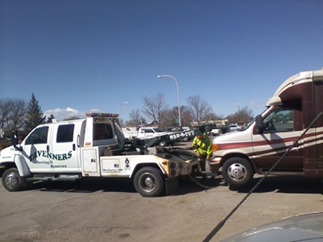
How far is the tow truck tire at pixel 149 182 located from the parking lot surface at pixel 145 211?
213mm

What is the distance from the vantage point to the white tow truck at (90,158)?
33.3 feet

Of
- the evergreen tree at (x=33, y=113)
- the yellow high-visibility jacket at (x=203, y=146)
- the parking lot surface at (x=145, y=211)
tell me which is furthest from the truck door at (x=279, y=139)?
the evergreen tree at (x=33, y=113)

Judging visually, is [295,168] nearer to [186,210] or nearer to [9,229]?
[186,210]

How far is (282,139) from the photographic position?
31.2 ft

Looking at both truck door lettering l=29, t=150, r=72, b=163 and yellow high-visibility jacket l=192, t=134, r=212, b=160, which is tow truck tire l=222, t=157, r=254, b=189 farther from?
truck door lettering l=29, t=150, r=72, b=163

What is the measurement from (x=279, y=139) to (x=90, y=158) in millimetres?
5154

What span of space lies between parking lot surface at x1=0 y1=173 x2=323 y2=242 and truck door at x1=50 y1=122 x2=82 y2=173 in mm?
804

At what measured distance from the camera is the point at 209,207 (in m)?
8.56

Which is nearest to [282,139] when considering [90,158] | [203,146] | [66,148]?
[203,146]

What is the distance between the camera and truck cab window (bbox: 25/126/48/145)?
11.9 metres

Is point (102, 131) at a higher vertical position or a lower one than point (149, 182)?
higher

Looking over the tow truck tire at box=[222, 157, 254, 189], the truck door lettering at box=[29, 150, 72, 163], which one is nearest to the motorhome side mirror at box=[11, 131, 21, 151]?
the truck door lettering at box=[29, 150, 72, 163]

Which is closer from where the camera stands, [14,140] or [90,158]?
[90,158]

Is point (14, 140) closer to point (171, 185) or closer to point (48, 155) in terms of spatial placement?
point (48, 155)
